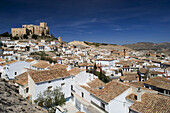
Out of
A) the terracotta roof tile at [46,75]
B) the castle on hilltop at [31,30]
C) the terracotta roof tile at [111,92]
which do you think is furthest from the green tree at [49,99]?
the castle on hilltop at [31,30]

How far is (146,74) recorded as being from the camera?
116 feet

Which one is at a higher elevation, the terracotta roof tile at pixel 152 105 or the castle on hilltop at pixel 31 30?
the castle on hilltop at pixel 31 30

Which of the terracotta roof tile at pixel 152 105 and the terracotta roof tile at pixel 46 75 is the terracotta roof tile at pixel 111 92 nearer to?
the terracotta roof tile at pixel 152 105

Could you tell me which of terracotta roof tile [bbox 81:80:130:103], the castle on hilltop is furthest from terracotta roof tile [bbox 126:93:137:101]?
the castle on hilltop

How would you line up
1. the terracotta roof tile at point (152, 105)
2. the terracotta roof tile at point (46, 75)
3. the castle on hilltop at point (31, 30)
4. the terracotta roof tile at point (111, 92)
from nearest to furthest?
the terracotta roof tile at point (152, 105)
the terracotta roof tile at point (111, 92)
the terracotta roof tile at point (46, 75)
the castle on hilltop at point (31, 30)

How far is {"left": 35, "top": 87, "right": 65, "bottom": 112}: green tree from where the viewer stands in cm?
1366

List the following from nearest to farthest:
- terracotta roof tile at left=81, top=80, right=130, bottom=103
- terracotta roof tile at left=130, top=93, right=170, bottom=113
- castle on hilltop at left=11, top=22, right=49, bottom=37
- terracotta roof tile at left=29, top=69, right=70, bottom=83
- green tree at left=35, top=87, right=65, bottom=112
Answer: terracotta roof tile at left=130, top=93, right=170, bottom=113, green tree at left=35, top=87, right=65, bottom=112, terracotta roof tile at left=81, top=80, right=130, bottom=103, terracotta roof tile at left=29, top=69, right=70, bottom=83, castle on hilltop at left=11, top=22, right=49, bottom=37

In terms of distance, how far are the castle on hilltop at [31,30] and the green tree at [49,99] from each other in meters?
93.2

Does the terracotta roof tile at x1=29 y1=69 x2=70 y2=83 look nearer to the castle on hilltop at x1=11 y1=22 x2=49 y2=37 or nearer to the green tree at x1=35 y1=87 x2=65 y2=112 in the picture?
the green tree at x1=35 y1=87 x2=65 y2=112

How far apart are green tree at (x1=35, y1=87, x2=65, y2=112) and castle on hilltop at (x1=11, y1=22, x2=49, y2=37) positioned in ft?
306

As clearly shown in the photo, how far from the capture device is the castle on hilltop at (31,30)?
95688 mm

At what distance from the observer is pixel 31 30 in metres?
105

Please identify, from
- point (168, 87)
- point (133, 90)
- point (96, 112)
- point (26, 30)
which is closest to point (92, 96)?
point (96, 112)

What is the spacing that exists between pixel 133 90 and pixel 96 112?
5.21 m
